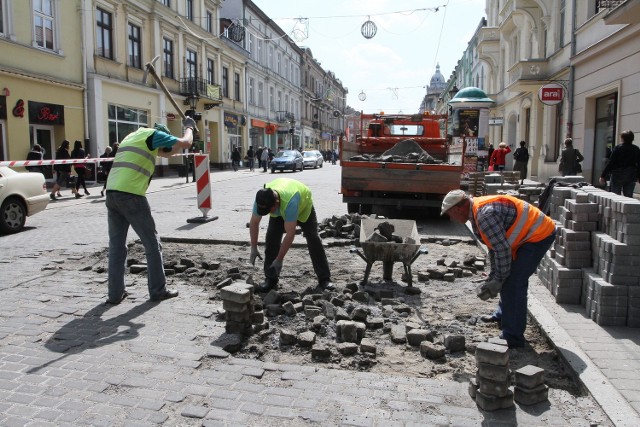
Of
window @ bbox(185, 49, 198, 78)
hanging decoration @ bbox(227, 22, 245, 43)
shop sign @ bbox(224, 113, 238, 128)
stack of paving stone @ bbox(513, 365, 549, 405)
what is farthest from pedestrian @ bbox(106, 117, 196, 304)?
hanging decoration @ bbox(227, 22, 245, 43)

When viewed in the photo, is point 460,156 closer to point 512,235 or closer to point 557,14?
point 512,235

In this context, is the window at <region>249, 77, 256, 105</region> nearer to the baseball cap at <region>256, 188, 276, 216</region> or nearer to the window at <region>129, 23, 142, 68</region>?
the window at <region>129, 23, 142, 68</region>

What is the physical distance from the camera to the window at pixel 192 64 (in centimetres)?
3075

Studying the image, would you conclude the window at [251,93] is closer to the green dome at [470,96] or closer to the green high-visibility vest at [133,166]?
the green dome at [470,96]

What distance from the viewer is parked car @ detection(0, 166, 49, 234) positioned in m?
9.57

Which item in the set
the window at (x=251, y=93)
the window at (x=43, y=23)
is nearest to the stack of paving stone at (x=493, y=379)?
the window at (x=43, y=23)

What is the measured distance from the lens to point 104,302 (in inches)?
211

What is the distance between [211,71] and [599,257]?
3268 cm

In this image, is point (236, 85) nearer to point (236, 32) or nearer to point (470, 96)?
point (236, 32)

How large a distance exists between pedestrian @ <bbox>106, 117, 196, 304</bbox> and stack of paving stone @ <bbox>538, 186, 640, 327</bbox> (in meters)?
3.96

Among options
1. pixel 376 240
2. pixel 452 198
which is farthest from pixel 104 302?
pixel 452 198

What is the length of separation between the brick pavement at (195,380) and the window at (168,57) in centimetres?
2448

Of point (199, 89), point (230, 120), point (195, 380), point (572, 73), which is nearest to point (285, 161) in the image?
point (199, 89)

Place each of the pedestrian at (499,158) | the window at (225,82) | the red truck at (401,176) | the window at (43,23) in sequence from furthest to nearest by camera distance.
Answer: the window at (225,82) < the window at (43,23) < the pedestrian at (499,158) < the red truck at (401,176)
